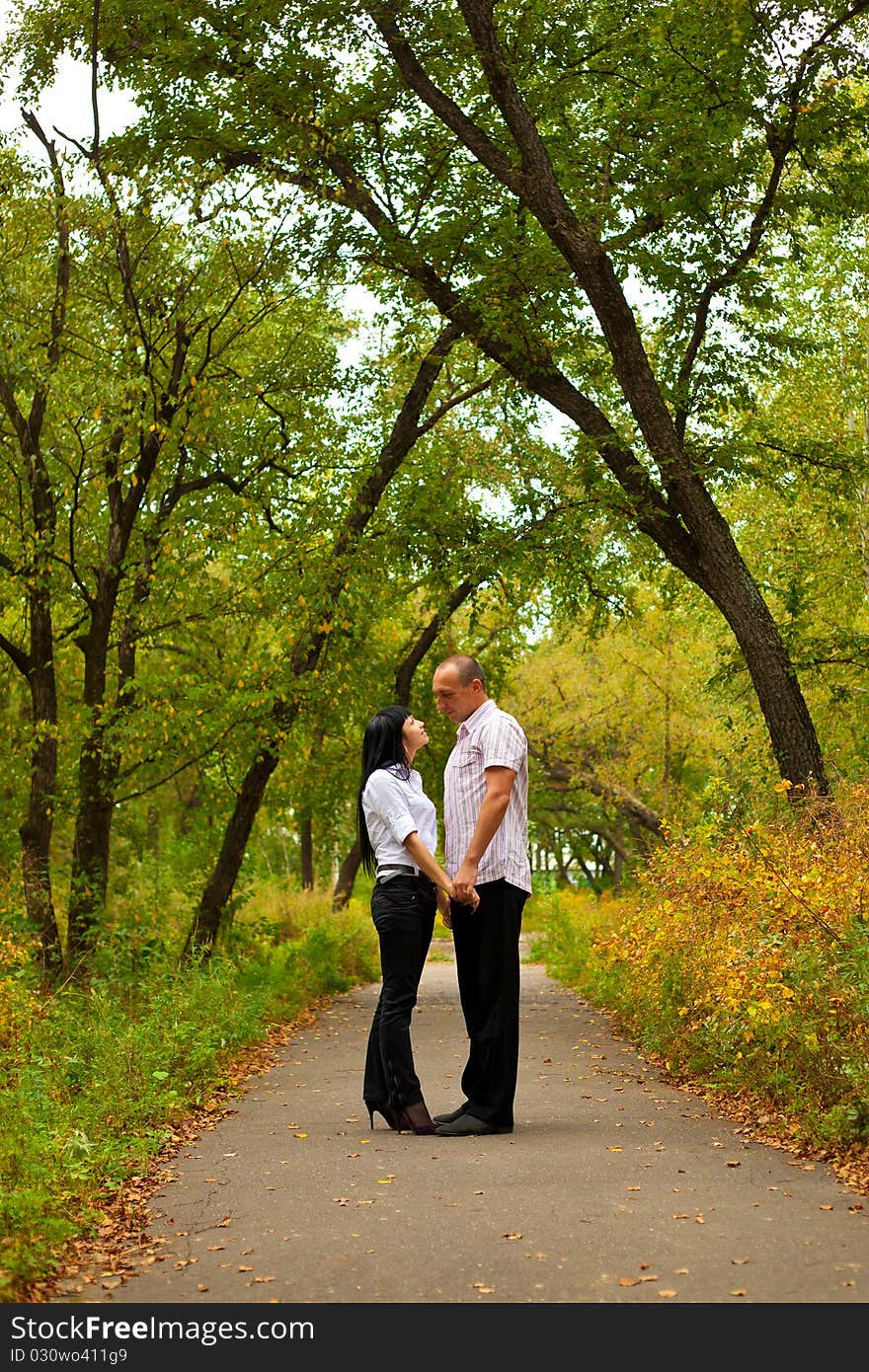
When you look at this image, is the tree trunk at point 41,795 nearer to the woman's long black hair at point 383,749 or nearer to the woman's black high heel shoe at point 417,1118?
the woman's long black hair at point 383,749

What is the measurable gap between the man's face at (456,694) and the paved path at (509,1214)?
2.24 m

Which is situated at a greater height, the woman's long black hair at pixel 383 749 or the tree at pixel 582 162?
the tree at pixel 582 162

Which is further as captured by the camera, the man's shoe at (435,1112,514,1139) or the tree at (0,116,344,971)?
the tree at (0,116,344,971)

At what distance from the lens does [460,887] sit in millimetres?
7277

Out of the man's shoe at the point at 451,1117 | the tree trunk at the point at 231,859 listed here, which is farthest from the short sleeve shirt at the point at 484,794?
the tree trunk at the point at 231,859

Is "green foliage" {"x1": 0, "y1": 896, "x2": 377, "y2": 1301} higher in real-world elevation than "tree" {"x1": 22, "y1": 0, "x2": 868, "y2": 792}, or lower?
lower

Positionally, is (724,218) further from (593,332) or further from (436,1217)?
(436,1217)

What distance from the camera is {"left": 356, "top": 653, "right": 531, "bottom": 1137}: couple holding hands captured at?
743 centimetres

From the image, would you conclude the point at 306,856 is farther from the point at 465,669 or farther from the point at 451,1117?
the point at 465,669

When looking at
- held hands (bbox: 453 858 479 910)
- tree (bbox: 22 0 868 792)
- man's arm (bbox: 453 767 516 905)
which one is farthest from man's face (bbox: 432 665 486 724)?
tree (bbox: 22 0 868 792)

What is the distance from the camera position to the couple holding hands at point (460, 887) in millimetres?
7426

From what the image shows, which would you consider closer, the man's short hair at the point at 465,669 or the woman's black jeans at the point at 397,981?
the woman's black jeans at the point at 397,981

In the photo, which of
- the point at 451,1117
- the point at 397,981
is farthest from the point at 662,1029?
the point at 397,981

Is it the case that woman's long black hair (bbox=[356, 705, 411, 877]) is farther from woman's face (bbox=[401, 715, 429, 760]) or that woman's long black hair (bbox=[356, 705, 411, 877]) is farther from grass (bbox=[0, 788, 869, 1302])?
grass (bbox=[0, 788, 869, 1302])
